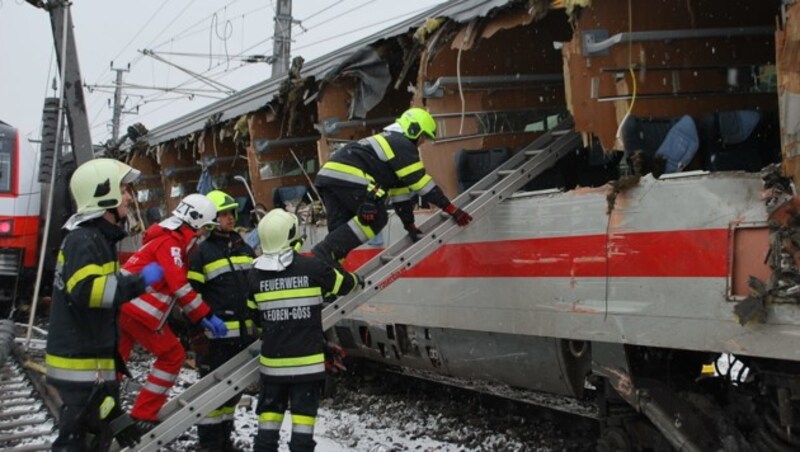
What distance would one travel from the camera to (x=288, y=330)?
14.3ft

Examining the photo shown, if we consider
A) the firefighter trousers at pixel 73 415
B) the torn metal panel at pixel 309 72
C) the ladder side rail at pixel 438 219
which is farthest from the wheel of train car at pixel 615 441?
the firefighter trousers at pixel 73 415

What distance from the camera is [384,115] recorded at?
26.3 feet

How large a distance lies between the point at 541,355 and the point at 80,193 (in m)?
2.91

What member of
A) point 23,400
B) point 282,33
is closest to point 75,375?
point 23,400

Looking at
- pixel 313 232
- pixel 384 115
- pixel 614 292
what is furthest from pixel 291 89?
pixel 614 292

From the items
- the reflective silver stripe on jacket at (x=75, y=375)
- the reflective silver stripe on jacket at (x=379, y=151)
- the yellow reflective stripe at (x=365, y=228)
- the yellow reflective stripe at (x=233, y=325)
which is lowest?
the yellow reflective stripe at (x=233, y=325)

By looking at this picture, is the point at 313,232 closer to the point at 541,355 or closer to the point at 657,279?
the point at 541,355

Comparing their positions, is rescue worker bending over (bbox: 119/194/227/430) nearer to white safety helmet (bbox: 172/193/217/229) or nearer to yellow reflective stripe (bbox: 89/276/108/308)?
white safety helmet (bbox: 172/193/217/229)

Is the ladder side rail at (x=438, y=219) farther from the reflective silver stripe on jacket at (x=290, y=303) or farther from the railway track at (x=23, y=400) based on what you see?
the railway track at (x=23, y=400)

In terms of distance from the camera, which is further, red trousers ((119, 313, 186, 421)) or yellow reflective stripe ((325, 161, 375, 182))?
yellow reflective stripe ((325, 161, 375, 182))

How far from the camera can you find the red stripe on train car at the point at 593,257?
11.9ft

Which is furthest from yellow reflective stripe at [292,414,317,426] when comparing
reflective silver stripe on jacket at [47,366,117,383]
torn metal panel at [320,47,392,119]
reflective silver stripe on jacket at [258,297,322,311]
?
torn metal panel at [320,47,392,119]

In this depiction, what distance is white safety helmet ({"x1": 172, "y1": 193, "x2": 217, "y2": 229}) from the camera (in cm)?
504

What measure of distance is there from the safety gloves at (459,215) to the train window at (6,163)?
941 centimetres
